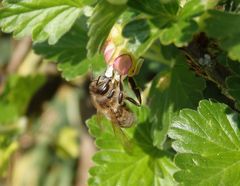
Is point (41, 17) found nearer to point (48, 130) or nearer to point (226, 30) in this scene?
point (226, 30)

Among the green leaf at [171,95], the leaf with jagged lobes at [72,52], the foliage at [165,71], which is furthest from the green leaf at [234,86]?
the leaf with jagged lobes at [72,52]

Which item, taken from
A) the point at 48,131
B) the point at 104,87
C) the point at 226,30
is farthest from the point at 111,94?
the point at 48,131

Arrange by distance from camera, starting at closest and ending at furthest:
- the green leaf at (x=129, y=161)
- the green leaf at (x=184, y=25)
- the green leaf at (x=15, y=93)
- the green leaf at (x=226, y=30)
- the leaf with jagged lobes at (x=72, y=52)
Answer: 1. the green leaf at (x=226, y=30)
2. the green leaf at (x=184, y=25)
3. the green leaf at (x=129, y=161)
4. the leaf with jagged lobes at (x=72, y=52)
5. the green leaf at (x=15, y=93)

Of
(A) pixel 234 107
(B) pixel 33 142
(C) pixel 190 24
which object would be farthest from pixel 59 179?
(C) pixel 190 24

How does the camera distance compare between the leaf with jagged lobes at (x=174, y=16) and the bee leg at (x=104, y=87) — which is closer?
the leaf with jagged lobes at (x=174, y=16)

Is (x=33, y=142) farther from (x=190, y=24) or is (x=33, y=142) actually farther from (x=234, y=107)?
Result: (x=190, y=24)

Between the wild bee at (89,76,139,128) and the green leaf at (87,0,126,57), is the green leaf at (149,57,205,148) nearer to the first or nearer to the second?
the wild bee at (89,76,139,128)

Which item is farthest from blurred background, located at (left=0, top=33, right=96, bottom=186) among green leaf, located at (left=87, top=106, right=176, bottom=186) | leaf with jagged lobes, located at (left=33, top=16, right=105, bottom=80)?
green leaf, located at (left=87, top=106, right=176, bottom=186)

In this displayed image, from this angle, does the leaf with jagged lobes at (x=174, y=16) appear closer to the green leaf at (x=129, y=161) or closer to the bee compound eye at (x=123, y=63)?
the bee compound eye at (x=123, y=63)
